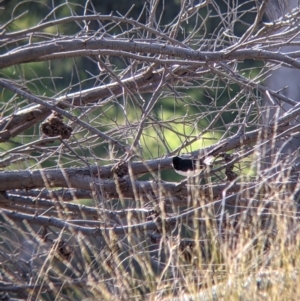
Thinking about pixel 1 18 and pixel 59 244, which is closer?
pixel 59 244

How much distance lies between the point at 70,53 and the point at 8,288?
1335 mm

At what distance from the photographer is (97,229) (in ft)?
11.8

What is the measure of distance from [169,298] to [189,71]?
1.40 m

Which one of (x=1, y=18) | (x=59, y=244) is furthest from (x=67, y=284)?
(x=1, y=18)

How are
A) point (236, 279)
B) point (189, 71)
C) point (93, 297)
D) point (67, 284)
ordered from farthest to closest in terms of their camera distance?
point (189, 71), point (67, 284), point (93, 297), point (236, 279)

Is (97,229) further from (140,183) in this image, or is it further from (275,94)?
(275,94)

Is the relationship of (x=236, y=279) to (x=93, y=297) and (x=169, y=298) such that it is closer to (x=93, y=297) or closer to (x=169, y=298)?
(x=169, y=298)

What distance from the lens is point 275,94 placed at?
3375 mm

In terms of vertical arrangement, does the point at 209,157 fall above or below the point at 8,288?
above

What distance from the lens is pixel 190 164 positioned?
3393 millimetres

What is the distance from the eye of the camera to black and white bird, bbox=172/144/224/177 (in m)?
3.32

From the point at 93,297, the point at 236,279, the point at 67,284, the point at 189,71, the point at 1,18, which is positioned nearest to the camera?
the point at 236,279

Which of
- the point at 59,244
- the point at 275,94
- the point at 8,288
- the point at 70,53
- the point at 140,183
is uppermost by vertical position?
the point at 70,53

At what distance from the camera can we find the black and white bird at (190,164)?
332 centimetres
